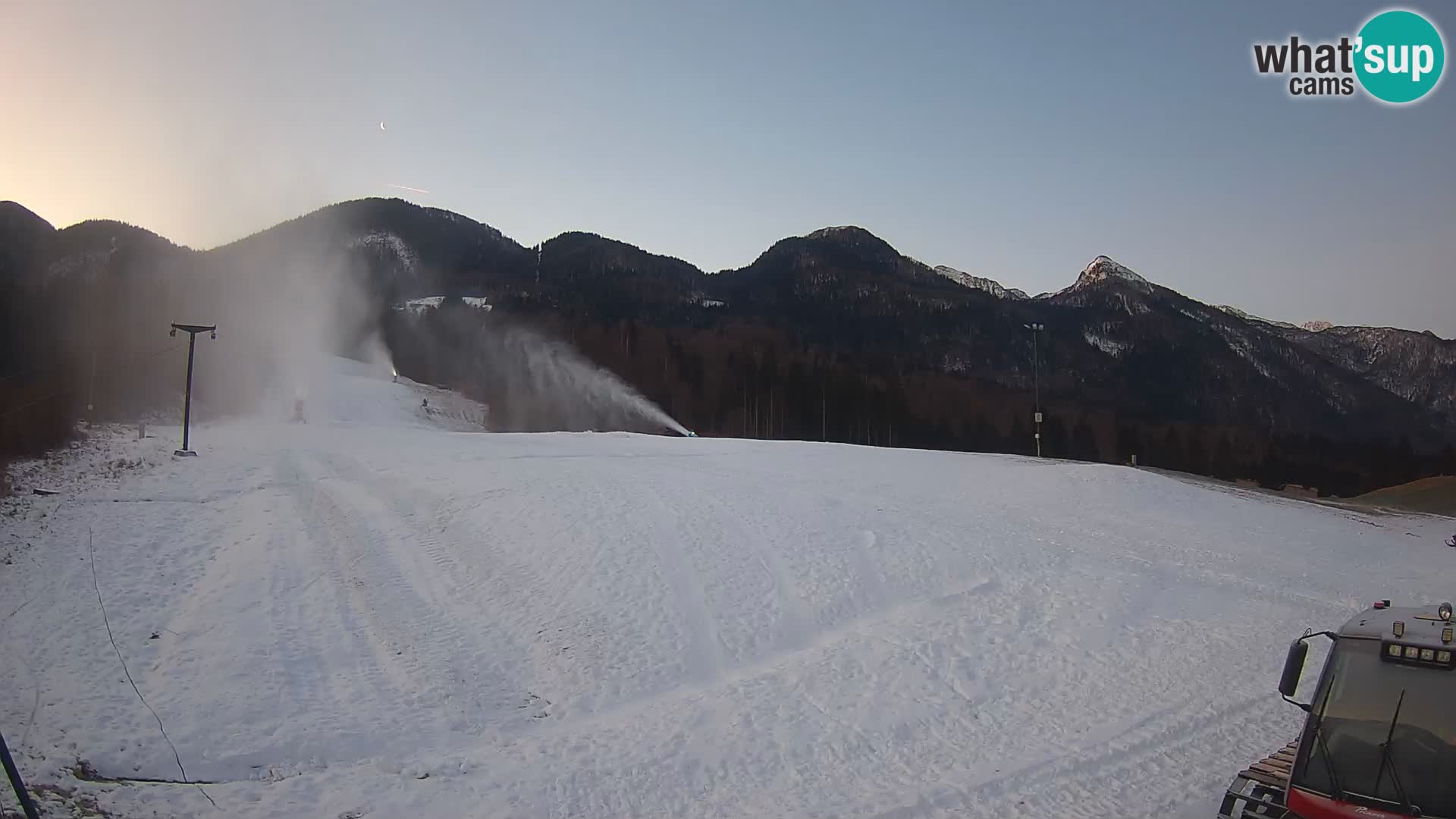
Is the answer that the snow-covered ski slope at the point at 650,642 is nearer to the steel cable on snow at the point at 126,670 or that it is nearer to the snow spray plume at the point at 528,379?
the steel cable on snow at the point at 126,670

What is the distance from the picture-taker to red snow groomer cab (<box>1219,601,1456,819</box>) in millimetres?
5320

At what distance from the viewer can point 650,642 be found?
12.2 meters

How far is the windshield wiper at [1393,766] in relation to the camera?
17.1ft

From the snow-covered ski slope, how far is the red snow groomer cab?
198 cm

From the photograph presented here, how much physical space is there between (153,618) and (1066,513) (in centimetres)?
2065

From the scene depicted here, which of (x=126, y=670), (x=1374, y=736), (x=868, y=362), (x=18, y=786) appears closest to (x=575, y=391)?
(x=868, y=362)

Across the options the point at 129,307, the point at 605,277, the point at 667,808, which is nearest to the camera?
the point at 667,808

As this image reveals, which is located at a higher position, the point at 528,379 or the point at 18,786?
the point at 528,379

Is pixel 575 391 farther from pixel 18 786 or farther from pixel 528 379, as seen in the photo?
pixel 18 786

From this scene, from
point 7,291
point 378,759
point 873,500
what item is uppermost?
point 7,291

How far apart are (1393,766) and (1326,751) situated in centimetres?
37

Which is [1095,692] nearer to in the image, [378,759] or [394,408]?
[378,759]

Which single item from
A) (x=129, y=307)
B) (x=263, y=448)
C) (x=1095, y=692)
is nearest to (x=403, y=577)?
(x=1095, y=692)

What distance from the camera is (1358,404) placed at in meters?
188
